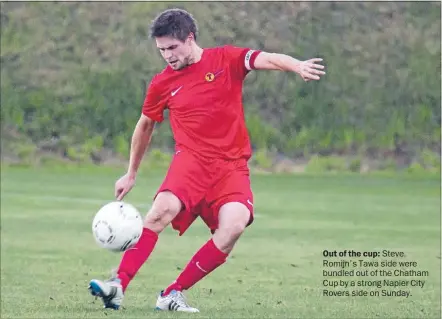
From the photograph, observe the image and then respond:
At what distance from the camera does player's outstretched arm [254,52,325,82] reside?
688cm

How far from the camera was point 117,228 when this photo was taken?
→ 7.20m

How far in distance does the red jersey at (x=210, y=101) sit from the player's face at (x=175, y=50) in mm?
116

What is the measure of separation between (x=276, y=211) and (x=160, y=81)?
931 centimetres

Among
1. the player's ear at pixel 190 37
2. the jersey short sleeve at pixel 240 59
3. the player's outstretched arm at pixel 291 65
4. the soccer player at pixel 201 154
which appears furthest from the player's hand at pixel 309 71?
the player's ear at pixel 190 37

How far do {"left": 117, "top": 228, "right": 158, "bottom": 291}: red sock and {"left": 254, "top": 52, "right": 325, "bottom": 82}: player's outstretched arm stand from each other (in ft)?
3.66

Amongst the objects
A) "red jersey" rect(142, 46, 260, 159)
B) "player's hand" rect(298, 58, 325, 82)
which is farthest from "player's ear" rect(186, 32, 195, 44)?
"player's hand" rect(298, 58, 325, 82)

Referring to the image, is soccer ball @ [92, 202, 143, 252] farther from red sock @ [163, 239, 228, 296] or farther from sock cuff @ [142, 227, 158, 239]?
red sock @ [163, 239, 228, 296]

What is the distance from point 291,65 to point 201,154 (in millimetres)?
853

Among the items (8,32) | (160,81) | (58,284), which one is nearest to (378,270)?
(58,284)

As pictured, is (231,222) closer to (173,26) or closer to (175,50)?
(175,50)

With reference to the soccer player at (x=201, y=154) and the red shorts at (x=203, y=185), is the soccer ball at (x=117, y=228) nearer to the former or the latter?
the soccer player at (x=201, y=154)

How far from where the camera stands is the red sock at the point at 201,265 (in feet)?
25.1

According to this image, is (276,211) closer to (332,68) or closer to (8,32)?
(332,68)

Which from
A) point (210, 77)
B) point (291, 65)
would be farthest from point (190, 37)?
point (291, 65)
